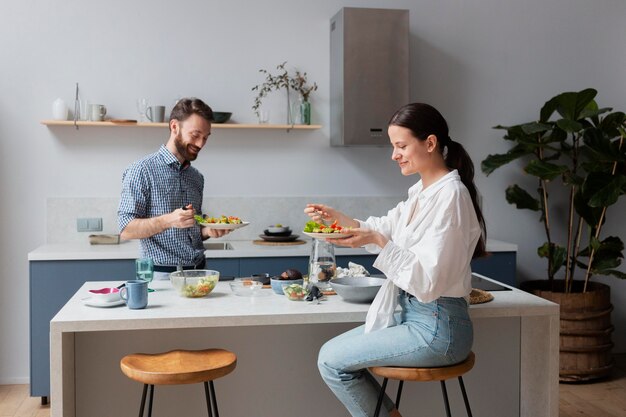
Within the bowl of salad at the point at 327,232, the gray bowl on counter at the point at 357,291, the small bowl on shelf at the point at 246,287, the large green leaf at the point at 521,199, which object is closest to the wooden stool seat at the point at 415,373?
the gray bowl on counter at the point at 357,291

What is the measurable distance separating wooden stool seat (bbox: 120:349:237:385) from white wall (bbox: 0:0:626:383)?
2.42 metres

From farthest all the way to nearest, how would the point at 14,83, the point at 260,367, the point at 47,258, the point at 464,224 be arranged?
the point at 14,83 < the point at 47,258 < the point at 260,367 < the point at 464,224

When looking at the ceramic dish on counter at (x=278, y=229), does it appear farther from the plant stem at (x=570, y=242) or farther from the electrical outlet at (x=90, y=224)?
the plant stem at (x=570, y=242)

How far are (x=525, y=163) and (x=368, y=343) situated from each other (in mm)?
3173

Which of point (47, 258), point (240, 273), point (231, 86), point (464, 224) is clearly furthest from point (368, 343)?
point (231, 86)

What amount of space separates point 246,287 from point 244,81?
2180mm

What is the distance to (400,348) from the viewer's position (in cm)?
256

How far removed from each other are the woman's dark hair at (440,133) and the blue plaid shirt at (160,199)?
1240 millimetres

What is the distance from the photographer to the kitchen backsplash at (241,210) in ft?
15.7

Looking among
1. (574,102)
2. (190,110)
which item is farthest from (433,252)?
(574,102)

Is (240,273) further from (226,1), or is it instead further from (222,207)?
(226,1)

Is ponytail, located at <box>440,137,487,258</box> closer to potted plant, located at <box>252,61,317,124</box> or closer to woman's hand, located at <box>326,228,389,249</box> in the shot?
woman's hand, located at <box>326,228,389,249</box>

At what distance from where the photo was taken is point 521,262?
17.7 feet

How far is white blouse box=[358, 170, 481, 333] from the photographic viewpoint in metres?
2.47
